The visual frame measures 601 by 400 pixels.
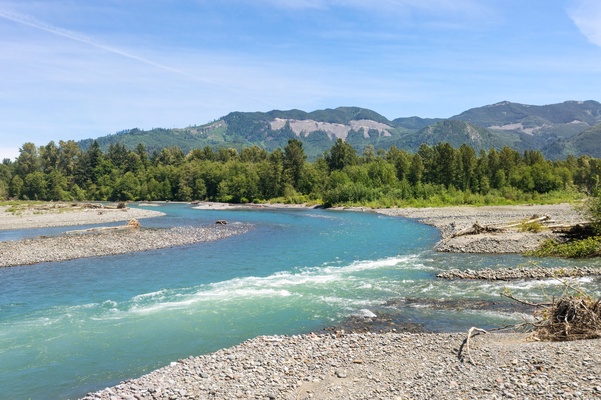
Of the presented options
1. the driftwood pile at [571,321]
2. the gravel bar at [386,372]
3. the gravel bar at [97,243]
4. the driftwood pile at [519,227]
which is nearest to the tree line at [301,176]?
the driftwood pile at [519,227]

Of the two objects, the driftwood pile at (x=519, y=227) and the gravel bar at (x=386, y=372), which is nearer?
the gravel bar at (x=386, y=372)

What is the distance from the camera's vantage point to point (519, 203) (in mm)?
88875

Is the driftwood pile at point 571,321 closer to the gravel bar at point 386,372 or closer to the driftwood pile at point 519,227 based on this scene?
the gravel bar at point 386,372

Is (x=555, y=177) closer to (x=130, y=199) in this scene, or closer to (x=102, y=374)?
(x=102, y=374)

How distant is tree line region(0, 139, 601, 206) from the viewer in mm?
98000

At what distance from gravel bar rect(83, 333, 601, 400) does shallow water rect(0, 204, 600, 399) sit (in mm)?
2215

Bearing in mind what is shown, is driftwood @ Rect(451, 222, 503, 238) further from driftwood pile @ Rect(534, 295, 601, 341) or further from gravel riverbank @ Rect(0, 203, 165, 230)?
gravel riverbank @ Rect(0, 203, 165, 230)

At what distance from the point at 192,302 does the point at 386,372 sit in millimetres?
12640

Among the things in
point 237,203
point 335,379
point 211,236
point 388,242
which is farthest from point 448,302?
point 237,203

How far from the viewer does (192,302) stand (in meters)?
22.5

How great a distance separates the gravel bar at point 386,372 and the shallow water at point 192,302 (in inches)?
87.2

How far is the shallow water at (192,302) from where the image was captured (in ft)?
51.3

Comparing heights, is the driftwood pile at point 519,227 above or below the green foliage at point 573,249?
above

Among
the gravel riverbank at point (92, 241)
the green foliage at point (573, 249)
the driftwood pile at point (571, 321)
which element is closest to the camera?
the driftwood pile at point (571, 321)
